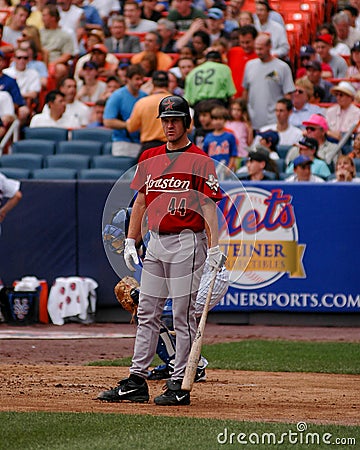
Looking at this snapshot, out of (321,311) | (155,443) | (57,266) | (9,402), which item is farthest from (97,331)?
(155,443)

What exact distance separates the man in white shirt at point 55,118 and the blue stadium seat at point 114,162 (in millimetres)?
1673

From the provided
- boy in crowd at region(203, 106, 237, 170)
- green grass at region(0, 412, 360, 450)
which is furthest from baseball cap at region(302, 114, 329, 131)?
green grass at region(0, 412, 360, 450)

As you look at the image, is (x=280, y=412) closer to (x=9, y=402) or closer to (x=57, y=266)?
(x=9, y=402)

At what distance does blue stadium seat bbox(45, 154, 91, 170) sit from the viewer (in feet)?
47.0

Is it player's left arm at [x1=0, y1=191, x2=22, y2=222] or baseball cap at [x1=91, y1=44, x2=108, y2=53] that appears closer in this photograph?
player's left arm at [x1=0, y1=191, x2=22, y2=222]

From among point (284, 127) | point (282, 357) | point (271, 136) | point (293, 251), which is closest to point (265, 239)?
point (293, 251)

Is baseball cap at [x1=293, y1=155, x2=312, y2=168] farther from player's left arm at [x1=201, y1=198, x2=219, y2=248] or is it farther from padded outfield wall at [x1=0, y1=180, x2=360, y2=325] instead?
player's left arm at [x1=201, y1=198, x2=219, y2=248]

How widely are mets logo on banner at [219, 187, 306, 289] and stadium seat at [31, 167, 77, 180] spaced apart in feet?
7.65

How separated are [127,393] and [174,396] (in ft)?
1.11

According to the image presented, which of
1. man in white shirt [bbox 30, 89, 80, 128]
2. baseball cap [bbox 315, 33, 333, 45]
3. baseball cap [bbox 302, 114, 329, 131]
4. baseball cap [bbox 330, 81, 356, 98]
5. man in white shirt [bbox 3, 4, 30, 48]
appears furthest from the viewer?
man in white shirt [bbox 3, 4, 30, 48]

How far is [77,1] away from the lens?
19.0 metres

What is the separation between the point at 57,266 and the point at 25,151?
2589 mm

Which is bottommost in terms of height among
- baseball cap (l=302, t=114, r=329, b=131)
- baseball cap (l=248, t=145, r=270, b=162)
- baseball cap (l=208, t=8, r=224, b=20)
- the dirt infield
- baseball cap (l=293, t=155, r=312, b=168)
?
the dirt infield

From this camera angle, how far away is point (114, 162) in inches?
553
